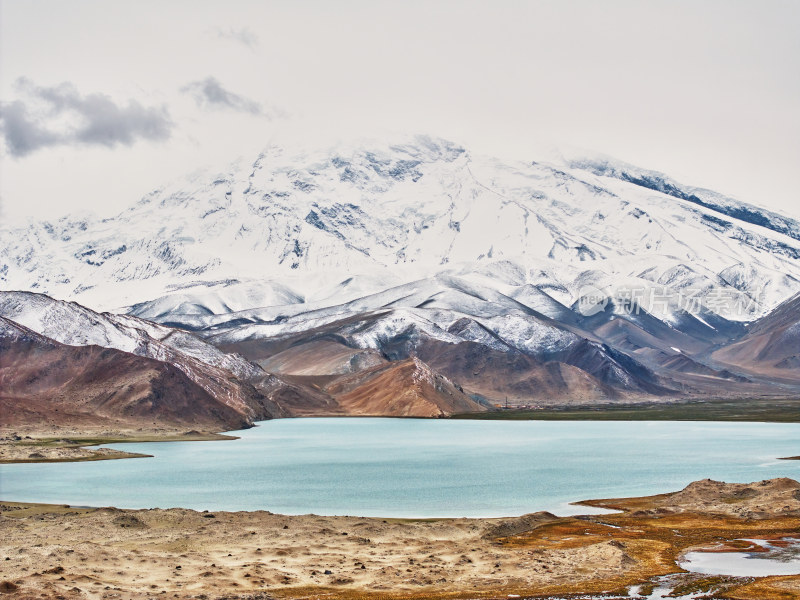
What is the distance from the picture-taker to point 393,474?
128m

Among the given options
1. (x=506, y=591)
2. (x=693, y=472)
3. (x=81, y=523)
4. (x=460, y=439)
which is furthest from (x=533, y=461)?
(x=506, y=591)

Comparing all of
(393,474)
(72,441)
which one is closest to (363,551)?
(393,474)

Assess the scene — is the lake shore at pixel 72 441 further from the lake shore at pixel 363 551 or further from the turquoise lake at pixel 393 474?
the lake shore at pixel 363 551

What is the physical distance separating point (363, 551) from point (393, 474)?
55583 mm

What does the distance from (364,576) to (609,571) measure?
14.6 metres

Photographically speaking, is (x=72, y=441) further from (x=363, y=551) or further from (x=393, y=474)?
(x=363, y=551)

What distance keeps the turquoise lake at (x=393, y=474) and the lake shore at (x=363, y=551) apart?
10581 millimetres

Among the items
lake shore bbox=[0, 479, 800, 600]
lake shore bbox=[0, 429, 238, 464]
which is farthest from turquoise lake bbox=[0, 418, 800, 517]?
lake shore bbox=[0, 479, 800, 600]

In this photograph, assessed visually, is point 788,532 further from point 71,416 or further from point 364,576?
point 71,416

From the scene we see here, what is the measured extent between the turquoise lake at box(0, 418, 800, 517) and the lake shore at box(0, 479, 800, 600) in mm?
10581

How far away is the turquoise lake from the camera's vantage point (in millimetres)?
100125

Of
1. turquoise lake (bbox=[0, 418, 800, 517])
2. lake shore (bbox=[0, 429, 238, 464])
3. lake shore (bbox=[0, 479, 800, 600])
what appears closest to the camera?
lake shore (bbox=[0, 479, 800, 600])

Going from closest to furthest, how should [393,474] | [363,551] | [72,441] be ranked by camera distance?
[363,551] < [393,474] < [72,441]

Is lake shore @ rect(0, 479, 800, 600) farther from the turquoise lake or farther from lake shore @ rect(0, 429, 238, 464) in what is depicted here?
lake shore @ rect(0, 429, 238, 464)
